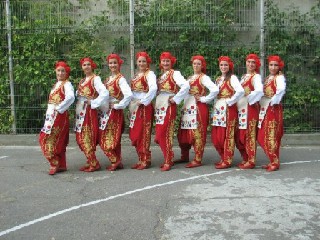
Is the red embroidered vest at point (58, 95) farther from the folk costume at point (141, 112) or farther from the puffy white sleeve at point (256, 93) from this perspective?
the puffy white sleeve at point (256, 93)

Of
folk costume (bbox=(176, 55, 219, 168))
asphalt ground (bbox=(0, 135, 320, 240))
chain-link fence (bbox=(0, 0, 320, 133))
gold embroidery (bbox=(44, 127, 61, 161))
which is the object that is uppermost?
chain-link fence (bbox=(0, 0, 320, 133))

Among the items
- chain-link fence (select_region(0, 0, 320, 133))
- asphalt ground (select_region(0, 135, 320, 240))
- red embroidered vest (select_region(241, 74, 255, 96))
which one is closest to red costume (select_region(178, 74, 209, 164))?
asphalt ground (select_region(0, 135, 320, 240))

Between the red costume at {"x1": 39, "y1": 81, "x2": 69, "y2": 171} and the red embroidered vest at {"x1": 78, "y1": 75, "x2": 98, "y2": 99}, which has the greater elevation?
the red embroidered vest at {"x1": 78, "y1": 75, "x2": 98, "y2": 99}

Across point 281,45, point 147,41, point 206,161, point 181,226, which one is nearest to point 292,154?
point 206,161

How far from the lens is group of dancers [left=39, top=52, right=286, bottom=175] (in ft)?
24.1

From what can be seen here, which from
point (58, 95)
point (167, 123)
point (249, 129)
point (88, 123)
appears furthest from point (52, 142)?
point (249, 129)

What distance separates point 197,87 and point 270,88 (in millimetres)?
1126

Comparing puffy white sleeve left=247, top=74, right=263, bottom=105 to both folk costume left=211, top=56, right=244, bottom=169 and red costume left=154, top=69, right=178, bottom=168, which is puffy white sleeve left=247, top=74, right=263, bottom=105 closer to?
folk costume left=211, top=56, right=244, bottom=169

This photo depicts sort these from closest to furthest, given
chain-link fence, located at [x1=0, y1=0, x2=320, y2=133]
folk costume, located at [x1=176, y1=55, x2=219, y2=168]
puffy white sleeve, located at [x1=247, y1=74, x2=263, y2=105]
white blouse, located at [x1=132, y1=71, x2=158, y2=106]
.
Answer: puffy white sleeve, located at [x1=247, y1=74, x2=263, y2=105] → white blouse, located at [x1=132, y1=71, x2=158, y2=106] → folk costume, located at [x1=176, y1=55, x2=219, y2=168] → chain-link fence, located at [x1=0, y1=0, x2=320, y2=133]

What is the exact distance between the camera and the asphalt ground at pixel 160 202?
495 cm

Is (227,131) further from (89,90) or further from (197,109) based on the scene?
(89,90)

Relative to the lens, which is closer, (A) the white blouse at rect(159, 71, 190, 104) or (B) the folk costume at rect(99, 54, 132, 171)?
(A) the white blouse at rect(159, 71, 190, 104)

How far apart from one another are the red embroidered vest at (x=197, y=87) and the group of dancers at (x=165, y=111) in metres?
0.02

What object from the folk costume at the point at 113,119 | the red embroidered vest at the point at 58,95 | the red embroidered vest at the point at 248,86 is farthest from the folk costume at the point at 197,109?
the red embroidered vest at the point at 58,95
